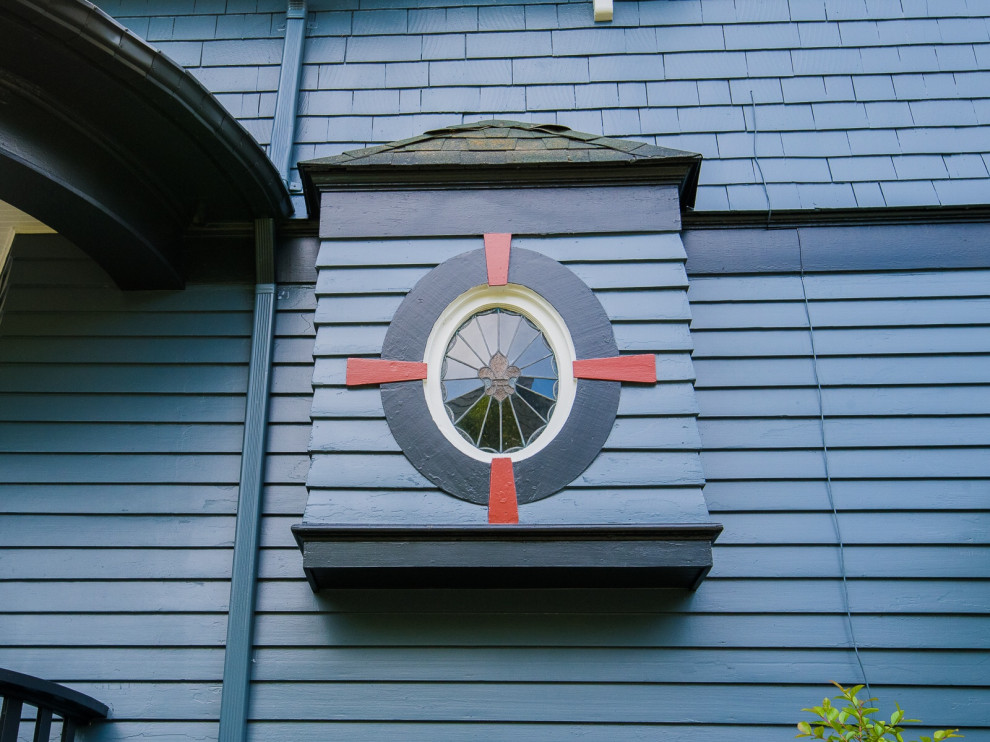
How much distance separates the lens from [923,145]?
4406 mm

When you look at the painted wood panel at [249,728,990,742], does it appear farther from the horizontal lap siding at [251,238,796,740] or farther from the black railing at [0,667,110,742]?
the black railing at [0,667,110,742]

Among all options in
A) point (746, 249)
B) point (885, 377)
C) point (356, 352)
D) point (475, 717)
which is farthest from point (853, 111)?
point (475, 717)

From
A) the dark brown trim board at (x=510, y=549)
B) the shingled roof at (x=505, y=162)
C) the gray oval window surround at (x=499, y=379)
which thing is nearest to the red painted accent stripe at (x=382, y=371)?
the gray oval window surround at (x=499, y=379)

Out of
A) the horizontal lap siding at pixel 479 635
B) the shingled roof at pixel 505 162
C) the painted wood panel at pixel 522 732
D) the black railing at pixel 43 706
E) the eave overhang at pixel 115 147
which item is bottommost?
the painted wood panel at pixel 522 732

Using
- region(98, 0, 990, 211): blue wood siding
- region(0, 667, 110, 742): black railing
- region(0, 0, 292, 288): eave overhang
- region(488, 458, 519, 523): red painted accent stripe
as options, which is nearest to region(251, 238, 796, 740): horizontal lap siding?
region(488, 458, 519, 523): red painted accent stripe

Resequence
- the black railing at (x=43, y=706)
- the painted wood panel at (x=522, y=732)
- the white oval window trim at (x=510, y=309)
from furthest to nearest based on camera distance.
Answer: the white oval window trim at (x=510, y=309) < the painted wood panel at (x=522, y=732) < the black railing at (x=43, y=706)

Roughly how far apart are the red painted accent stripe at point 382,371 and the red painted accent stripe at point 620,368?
26.2 inches

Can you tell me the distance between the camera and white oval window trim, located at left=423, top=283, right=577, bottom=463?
3553 millimetres

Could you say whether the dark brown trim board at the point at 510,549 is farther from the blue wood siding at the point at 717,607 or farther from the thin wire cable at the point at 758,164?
the thin wire cable at the point at 758,164

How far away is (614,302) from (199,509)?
6.54 ft

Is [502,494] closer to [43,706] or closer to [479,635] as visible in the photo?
[479,635]

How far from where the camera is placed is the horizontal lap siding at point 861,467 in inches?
137

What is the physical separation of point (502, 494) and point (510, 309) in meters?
0.86

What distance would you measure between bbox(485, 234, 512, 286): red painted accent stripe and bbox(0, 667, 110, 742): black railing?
7.35 ft
